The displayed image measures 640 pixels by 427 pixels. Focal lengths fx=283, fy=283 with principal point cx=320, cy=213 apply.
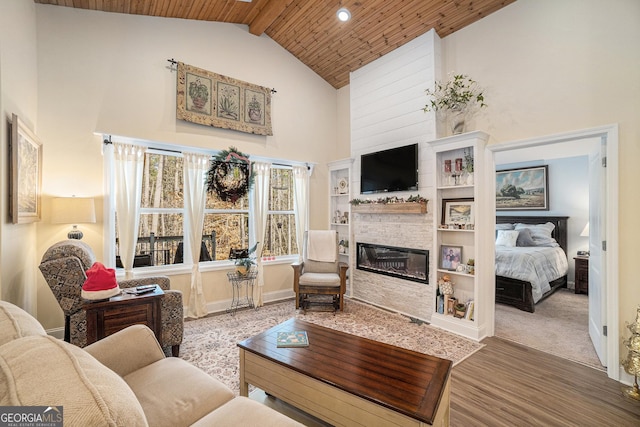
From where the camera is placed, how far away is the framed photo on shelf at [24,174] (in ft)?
7.18

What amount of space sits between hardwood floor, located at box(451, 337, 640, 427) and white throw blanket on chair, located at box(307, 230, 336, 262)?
2.29 m

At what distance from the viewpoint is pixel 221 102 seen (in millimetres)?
4113

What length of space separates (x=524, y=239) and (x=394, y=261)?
10.2 ft

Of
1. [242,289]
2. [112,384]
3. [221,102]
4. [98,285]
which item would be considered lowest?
[242,289]

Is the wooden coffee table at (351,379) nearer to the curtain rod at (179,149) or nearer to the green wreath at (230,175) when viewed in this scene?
the green wreath at (230,175)

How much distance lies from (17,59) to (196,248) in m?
2.51

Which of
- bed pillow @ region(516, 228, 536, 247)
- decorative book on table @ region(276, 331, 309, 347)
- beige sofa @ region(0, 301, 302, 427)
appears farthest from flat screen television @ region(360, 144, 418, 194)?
beige sofa @ region(0, 301, 302, 427)

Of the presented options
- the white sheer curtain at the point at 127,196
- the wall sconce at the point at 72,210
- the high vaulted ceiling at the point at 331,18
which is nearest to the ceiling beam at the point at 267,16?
the high vaulted ceiling at the point at 331,18

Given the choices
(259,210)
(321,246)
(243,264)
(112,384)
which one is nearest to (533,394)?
(112,384)

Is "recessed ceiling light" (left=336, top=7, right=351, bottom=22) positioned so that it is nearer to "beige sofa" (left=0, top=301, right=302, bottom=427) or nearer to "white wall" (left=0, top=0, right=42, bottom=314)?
"white wall" (left=0, top=0, right=42, bottom=314)

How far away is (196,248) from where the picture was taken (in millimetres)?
3938

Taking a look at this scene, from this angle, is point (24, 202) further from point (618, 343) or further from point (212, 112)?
point (618, 343)

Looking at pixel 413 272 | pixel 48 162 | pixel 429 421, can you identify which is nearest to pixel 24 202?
pixel 48 162

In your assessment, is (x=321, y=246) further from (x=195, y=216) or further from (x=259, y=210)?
(x=195, y=216)
